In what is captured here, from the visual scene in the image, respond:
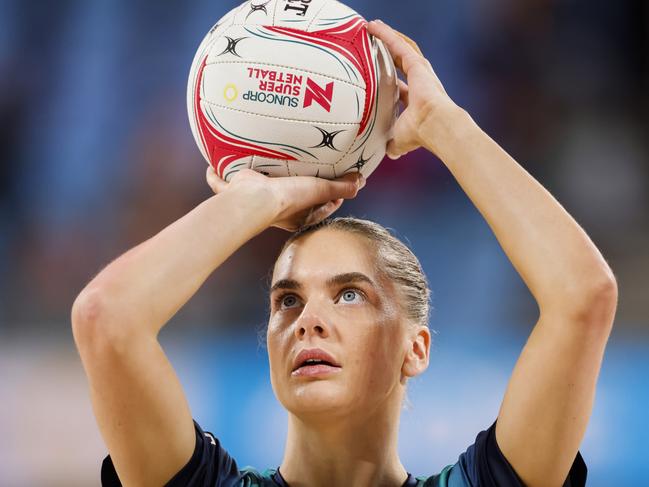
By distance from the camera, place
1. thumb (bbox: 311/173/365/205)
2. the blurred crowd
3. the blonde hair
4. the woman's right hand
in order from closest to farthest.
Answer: the woman's right hand → thumb (bbox: 311/173/365/205) → the blonde hair → the blurred crowd

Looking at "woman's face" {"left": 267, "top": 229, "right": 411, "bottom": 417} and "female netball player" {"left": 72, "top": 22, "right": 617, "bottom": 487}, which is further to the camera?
"woman's face" {"left": 267, "top": 229, "right": 411, "bottom": 417}

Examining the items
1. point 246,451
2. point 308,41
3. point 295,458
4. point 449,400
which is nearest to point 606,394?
point 449,400

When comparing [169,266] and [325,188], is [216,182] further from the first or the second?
[169,266]

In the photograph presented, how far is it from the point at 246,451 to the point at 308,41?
9.62 feet

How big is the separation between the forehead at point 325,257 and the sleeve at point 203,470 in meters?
0.53

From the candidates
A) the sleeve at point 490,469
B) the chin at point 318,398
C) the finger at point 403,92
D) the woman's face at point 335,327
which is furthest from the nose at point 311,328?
the finger at point 403,92

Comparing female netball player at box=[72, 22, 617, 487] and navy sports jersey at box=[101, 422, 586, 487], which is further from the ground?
female netball player at box=[72, 22, 617, 487]

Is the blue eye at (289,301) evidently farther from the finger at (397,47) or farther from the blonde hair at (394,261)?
the finger at (397,47)

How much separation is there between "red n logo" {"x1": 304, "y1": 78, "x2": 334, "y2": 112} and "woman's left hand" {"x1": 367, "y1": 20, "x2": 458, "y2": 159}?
0.28m

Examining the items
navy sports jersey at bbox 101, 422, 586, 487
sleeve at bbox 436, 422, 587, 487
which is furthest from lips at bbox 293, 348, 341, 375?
sleeve at bbox 436, 422, 587, 487

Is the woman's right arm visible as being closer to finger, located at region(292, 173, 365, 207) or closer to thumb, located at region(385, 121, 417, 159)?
finger, located at region(292, 173, 365, 207)

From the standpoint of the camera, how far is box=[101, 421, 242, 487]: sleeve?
2.13 metres

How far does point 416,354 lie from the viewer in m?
2.60

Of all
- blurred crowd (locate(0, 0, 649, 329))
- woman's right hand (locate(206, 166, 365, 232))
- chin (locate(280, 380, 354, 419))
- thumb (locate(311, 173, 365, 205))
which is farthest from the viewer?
blurred crowd (locate(0, 0, 649, 329))
